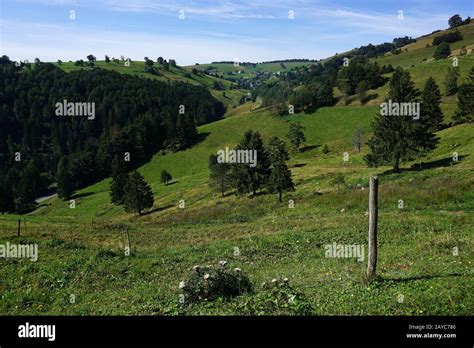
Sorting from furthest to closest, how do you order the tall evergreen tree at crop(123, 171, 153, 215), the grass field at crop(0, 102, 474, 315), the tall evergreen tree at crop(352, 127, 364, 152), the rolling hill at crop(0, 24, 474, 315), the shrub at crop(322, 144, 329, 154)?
the shrub at crop(322, 144, 329, 154), the tall evergreen tree at crop(352, 127, 364, 152), the tall evergreen tree at crop(123, 171, 153, 215), the rolling hill at crop(0, 24, 474, 315), the grass field at crop(0, 102, 474, 315)

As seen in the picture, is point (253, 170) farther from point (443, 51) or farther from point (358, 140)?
point (443, 51)

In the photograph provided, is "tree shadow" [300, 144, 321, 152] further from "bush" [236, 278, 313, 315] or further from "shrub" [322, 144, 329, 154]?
"bush" [236, 278, 313, 315]

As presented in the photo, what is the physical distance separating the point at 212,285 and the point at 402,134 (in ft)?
161

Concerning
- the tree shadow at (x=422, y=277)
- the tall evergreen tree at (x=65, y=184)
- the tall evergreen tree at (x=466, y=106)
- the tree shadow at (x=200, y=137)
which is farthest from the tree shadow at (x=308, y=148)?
the tree shadow at (x=422, y=277)

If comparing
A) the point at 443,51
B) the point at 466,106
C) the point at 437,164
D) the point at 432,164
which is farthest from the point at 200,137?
the point at 437,164

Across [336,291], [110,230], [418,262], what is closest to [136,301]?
[336,291]

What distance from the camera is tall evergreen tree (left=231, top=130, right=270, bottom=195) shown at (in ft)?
217

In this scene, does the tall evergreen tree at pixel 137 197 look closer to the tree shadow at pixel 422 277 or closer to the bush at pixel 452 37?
the tree shadow at pixel 422 277

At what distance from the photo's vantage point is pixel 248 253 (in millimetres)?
24156

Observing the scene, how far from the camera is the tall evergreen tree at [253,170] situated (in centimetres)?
6621

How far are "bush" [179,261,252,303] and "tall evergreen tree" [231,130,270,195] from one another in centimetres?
5212

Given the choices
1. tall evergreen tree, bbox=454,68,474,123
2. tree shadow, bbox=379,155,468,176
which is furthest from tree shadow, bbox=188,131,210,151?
tree shadow, bbox=379,155,468,176

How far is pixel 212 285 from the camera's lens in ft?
43.9

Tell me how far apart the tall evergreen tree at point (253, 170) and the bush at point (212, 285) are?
5212cm
